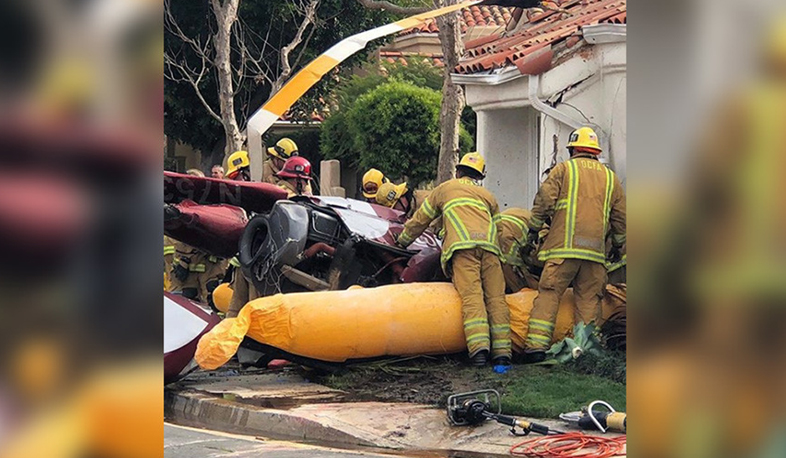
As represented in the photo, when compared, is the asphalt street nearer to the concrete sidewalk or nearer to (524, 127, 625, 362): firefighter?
the concrete sidewalk

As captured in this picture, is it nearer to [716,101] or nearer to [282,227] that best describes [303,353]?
[282,227]

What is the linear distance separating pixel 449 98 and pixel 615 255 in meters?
8.53

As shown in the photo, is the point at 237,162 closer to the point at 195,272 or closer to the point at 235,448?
the point at 195,272

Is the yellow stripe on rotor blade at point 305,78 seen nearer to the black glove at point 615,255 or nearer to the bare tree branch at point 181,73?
the black glove at point 615,255

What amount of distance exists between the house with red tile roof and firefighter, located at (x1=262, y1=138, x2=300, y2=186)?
8.31 ft

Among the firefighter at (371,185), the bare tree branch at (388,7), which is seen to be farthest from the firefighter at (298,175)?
the bare tree branch at (388,7)

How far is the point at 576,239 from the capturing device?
9.14 m

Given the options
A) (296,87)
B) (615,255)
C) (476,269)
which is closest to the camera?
(476,269)

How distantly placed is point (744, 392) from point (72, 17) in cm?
174

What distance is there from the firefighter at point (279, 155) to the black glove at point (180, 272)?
1.46 meters

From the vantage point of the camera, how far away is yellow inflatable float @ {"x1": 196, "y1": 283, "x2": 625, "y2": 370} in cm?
883

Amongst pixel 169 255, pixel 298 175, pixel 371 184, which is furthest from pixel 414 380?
pixel 169 255

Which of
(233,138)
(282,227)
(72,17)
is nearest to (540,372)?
(282,227)

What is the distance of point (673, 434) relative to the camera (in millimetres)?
2689
